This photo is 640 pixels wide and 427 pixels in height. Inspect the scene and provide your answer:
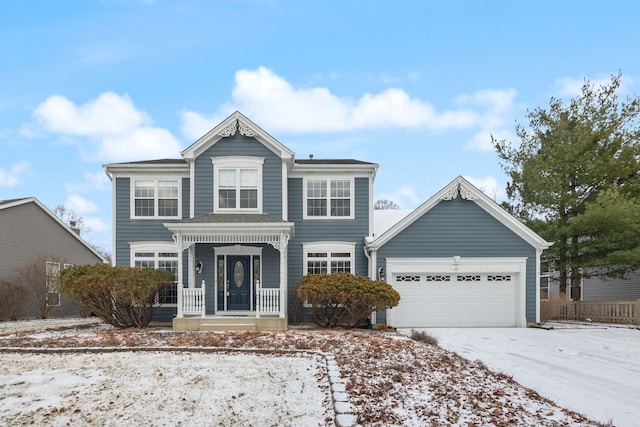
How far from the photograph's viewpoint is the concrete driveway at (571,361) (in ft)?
20.5

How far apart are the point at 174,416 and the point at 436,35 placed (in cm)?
1342

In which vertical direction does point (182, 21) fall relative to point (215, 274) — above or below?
above

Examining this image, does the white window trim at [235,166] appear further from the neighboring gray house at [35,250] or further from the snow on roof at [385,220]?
the neighboring gray house at [35,250]

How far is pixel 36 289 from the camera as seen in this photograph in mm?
20812

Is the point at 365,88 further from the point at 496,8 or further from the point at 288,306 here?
the point at 288,306

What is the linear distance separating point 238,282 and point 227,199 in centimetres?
280

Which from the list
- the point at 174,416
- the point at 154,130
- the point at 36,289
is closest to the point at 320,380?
the point at 174,416

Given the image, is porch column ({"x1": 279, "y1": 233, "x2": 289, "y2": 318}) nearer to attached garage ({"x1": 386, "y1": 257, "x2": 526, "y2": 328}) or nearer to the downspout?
the downspout

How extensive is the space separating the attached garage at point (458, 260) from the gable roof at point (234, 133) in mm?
4452

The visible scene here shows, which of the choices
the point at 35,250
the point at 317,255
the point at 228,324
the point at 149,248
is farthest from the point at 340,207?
the point at 35,250

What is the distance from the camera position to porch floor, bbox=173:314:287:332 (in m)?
14.0

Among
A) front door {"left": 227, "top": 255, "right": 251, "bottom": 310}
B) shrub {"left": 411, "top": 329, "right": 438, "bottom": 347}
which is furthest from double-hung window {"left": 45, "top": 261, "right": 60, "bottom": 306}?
shrub {"left": 411, "top": 329, "right": 438, "bottom": 347}

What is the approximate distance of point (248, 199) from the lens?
1603 cm

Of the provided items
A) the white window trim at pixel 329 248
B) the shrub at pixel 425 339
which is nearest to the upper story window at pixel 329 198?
the white window trim at pixel 329 248
